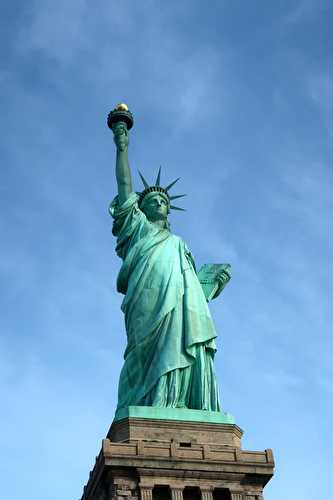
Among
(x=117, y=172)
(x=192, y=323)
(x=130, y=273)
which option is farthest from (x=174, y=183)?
(x=192, y=323)

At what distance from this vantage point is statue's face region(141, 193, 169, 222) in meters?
34.0

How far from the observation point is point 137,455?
26.1m

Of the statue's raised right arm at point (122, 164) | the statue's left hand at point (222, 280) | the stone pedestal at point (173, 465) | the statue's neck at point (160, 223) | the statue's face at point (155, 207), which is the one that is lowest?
the stone pedestal at point (173, 465)

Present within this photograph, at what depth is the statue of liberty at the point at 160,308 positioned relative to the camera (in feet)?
96.3

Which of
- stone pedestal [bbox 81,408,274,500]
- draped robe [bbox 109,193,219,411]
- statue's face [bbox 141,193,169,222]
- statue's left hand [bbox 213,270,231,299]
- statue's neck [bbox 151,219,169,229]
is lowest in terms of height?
stone pedestal [bbox 81,408,274,500]

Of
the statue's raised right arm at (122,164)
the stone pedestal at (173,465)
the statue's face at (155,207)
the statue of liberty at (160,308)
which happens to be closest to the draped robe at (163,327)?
the statue of liberty at (160,308)

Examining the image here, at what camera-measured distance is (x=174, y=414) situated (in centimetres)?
2817

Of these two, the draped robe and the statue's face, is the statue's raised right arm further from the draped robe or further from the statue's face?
the draped robe

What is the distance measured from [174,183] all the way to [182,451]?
1220 centimetres

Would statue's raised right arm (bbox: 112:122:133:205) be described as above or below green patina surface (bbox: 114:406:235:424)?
above

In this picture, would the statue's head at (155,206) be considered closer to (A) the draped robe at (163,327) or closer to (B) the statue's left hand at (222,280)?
(A) the draped robe at (163,327)

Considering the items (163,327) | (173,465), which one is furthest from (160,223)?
(173,465)

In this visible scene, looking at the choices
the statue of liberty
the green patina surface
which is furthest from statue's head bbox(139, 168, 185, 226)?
the green patina surface

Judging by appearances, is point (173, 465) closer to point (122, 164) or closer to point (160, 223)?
point (160, 223)
